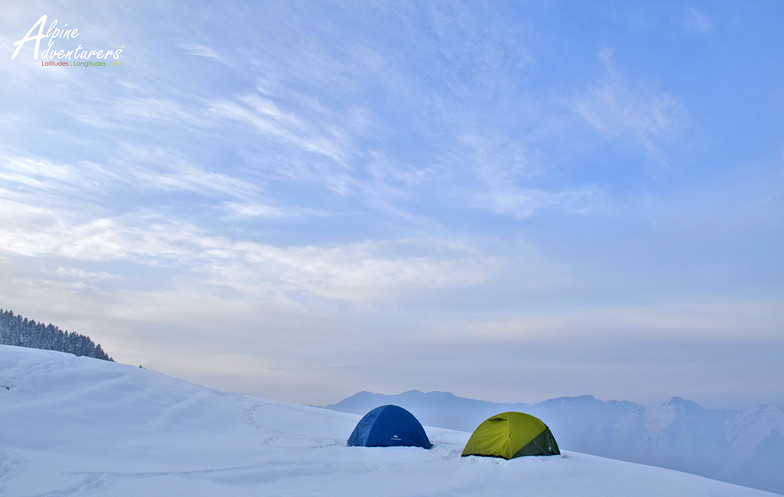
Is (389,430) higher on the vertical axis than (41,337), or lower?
lower

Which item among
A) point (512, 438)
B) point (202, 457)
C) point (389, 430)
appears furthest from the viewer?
point (389, 430)

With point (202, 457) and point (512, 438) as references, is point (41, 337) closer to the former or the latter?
point (202, 457)

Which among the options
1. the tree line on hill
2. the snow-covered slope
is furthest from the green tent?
the tree line on hill

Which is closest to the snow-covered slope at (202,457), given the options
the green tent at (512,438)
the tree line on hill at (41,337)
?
the green tent at (512,438)

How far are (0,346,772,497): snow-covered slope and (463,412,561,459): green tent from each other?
683mm

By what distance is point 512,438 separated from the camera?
1841cm

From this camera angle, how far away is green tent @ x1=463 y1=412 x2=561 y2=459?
18.3 meters

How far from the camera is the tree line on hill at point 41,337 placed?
71312 millimetres

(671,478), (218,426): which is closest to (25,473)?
(218,426)

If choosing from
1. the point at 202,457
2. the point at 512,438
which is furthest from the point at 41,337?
the point at 512,438

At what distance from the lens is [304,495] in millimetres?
12625

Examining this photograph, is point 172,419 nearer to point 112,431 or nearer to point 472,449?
point 112,431

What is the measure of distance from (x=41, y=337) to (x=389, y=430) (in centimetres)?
7426

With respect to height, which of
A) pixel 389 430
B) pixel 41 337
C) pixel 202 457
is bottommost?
pixel 202 457
